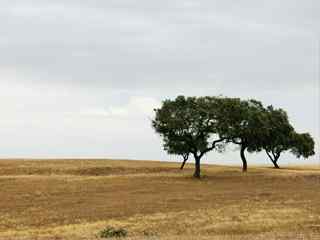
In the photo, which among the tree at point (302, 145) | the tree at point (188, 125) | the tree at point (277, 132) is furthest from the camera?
the tree at point (302, 145)

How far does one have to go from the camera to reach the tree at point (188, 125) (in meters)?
84.2

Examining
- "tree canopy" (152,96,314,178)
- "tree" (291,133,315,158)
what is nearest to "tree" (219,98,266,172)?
"tree canopy" (152,96,314,178)

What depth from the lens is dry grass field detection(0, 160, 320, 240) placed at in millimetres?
36656

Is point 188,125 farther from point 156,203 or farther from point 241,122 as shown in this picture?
point 156,203

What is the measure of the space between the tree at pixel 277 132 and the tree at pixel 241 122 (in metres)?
3.90

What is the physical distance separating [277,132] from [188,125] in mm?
25250

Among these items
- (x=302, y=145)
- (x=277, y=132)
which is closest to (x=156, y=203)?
(x=277, y=132)

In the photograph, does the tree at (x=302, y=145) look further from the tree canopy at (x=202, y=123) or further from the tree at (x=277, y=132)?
the tree canopy at (x=202, y=123)

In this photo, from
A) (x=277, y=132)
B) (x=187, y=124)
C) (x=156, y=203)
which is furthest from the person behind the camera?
(x=277, y=132)

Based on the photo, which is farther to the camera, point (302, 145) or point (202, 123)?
point (302, 145)

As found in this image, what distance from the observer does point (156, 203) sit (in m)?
55.0

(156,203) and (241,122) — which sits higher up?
(241,122)

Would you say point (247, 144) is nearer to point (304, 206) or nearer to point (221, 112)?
point (221, 112)

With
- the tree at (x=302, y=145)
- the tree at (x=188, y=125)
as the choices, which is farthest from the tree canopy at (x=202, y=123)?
the tree at (x=302, y=145)
